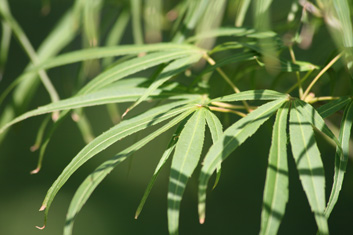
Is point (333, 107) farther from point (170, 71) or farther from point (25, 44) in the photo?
point (25, 44)

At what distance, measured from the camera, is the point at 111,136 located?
18.0 inches

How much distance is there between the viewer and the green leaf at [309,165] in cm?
38

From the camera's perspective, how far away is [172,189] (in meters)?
0.40

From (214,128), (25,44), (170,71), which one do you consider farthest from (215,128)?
(25,44)

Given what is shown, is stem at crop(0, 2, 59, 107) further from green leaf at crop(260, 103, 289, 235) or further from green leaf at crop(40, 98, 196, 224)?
green leaf at crop(260, 103, 289, 235)

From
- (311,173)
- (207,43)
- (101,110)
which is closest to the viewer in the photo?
(311,173)

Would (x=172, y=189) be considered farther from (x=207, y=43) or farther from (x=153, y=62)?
(x=207, y=43)

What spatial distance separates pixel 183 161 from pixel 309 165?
105mm

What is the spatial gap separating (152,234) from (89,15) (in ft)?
5.45

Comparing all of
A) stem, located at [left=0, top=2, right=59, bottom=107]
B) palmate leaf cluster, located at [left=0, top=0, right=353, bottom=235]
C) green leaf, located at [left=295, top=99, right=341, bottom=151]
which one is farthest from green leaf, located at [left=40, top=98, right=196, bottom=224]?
stem, located at [left=0, top=2, right=59, bottom=107]

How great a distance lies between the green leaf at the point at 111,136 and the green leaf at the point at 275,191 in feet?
0.36

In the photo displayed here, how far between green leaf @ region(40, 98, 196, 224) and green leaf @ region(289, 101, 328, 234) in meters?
0.11

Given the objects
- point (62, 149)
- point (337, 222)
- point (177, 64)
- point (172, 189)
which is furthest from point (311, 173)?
point (62, 149)

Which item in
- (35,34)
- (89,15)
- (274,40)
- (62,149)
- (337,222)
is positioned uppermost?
(35,34)
